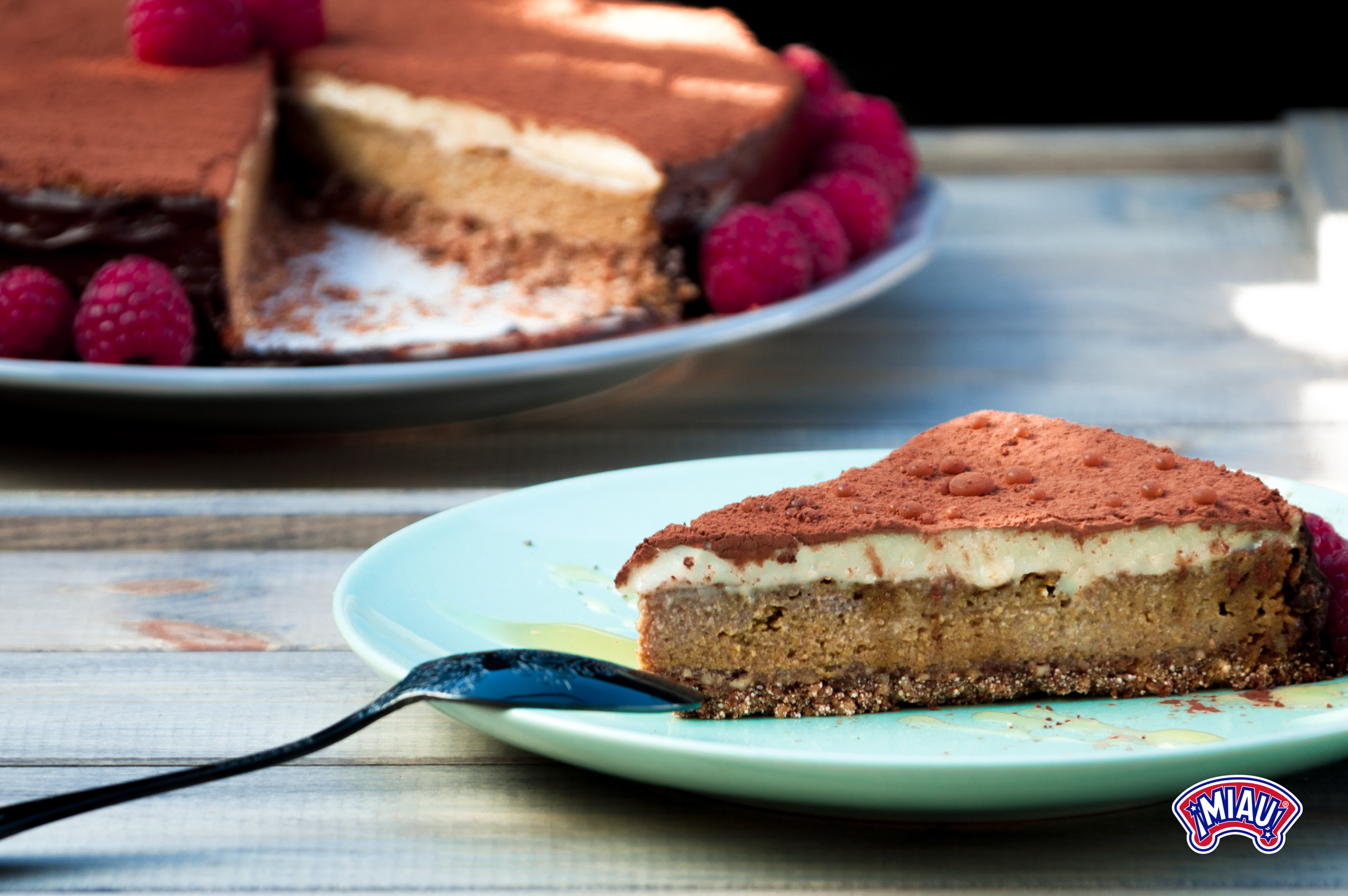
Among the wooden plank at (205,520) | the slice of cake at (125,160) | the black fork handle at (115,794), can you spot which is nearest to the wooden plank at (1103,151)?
the slice of cake at (125,160)

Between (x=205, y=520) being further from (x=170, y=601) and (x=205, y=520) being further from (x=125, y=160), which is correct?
(x=125, y=160)

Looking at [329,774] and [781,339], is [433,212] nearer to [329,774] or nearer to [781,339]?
[781,339]

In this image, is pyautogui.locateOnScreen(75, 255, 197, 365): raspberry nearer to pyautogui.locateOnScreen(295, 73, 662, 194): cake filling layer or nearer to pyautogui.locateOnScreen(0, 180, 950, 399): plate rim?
pyautogui.locateOnScreen(0, 180, 950, 399): plate rim

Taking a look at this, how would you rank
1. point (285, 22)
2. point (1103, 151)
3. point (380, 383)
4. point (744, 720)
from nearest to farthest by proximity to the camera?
point (744, 720) < point (380, 383) < point (285, 22) < point (1103, 151)

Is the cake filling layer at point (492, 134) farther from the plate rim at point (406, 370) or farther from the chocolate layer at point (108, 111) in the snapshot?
the plate rim at point (406, 370)

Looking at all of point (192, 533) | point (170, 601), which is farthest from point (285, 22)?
point (170, 601)

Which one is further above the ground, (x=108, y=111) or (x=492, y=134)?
(x=492, y=134)

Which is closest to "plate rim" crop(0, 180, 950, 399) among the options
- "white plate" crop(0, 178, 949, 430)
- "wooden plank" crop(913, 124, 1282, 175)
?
"white plate" crop(0, 178, 949, 430)
